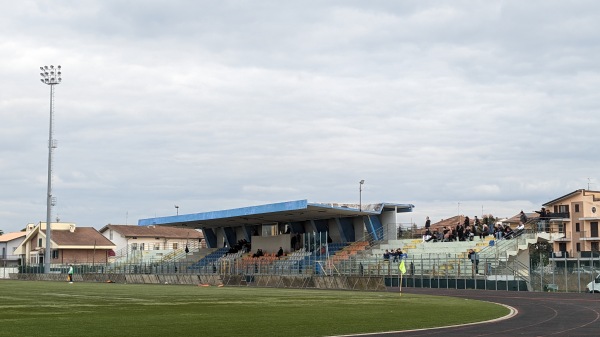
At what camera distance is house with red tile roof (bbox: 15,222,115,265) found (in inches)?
5133

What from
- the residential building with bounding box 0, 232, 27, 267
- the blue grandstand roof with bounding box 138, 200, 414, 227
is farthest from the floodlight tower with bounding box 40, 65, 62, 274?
the residential building with bounding box 0, 232, 27, 267

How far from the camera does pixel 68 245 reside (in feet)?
427

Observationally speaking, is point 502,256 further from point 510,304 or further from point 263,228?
point 263,228

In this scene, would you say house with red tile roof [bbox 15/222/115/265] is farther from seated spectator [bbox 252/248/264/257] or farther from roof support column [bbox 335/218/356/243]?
roof support column [bbox 335/218/356/243]

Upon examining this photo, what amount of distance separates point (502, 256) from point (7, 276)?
63742 mm

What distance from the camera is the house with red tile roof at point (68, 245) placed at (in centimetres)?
13038

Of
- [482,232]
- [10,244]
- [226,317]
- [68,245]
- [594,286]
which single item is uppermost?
[10,244]

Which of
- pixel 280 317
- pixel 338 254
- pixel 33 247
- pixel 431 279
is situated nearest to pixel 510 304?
pixel 280 317

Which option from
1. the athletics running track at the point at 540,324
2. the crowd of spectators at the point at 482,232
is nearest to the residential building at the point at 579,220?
the crowd of spectators at the point at 482,232

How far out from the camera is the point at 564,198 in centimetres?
12350

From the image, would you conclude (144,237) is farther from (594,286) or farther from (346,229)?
(594,286)

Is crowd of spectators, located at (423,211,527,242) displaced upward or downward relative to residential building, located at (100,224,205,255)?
→ downward

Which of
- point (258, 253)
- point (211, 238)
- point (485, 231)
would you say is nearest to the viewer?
point (485, 231)

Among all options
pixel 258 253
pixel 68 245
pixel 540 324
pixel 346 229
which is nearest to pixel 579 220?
pixel 346 229
